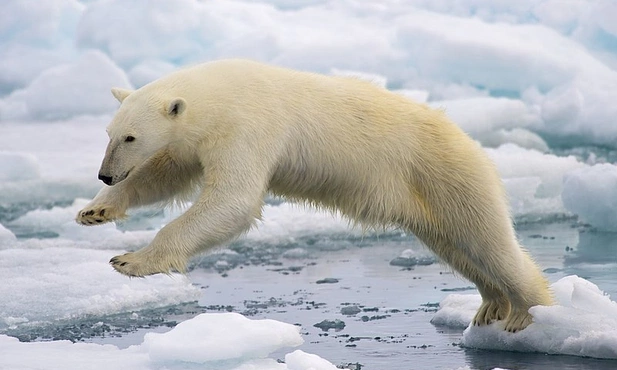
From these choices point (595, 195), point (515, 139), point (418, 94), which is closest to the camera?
point (595, 195)

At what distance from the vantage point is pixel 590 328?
4.69 meters

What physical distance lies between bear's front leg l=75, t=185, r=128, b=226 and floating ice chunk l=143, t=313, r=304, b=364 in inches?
24.6

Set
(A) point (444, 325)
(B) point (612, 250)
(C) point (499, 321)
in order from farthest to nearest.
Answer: (B) point (612, 250) < (A) point (444, 325) < (C) point (499, 321)

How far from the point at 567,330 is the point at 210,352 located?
1.82 metres

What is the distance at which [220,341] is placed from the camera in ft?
13.8

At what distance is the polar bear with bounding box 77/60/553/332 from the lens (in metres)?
4.21

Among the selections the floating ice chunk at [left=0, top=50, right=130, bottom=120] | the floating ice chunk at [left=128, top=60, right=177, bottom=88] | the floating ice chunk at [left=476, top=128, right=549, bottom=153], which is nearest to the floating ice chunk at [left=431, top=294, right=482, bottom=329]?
the floating ice chunk at [left=476, top=128, right=549, bottom=153]

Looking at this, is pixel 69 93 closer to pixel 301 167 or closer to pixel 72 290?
pixel 72 290

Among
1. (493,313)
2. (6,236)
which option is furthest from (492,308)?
(6,236)

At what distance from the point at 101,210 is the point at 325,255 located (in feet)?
16.5

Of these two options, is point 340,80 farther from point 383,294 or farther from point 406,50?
point 406,50

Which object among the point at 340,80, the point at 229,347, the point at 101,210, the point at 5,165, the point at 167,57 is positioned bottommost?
the point at 229,347

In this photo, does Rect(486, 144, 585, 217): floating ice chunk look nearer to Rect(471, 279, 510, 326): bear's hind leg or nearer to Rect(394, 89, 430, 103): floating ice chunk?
Rect(394, 89, 430, 103): floating ice chunk

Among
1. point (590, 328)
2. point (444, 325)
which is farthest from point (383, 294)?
point (590, 328)
